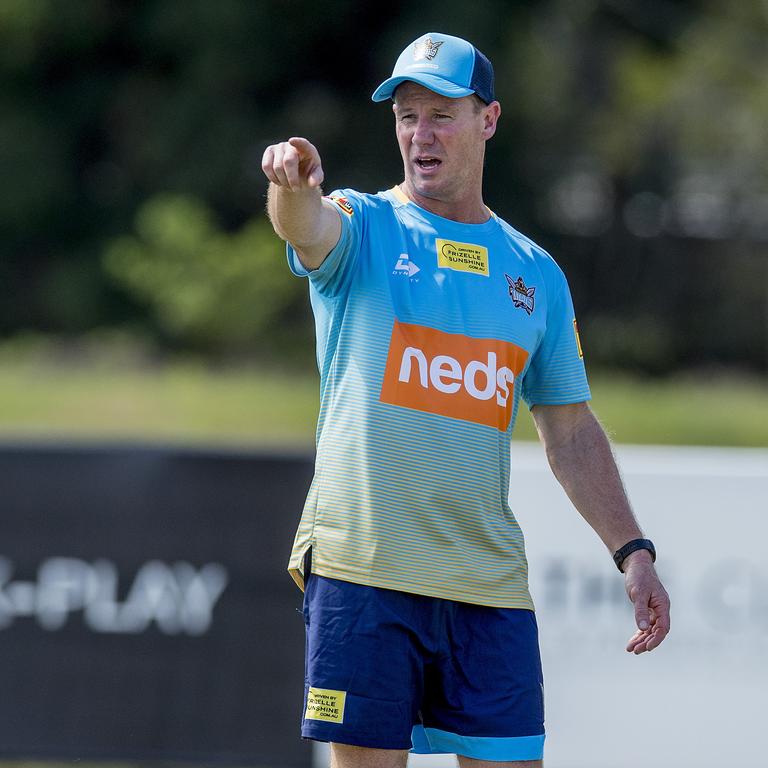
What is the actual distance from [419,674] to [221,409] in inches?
355

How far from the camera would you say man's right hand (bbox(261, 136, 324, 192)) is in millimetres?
2689

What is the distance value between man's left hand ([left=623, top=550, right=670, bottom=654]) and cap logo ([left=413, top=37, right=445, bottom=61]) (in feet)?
4.22

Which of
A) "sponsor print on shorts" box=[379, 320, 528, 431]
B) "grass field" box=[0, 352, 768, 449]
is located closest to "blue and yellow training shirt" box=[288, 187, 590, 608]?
"sponsor print on shorts" box=[379, 320, 528, 431]

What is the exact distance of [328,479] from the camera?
10.0ft

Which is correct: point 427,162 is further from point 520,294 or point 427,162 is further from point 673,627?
point 673,627

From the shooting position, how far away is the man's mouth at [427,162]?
3123mm

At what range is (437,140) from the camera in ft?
10.2

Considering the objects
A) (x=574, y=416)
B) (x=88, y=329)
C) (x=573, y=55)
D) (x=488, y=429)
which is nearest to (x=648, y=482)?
(x=574, y=416)

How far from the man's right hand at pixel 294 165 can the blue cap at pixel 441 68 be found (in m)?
0.45

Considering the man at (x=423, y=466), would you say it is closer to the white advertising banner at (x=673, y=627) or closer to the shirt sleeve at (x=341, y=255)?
the shirt sleeve at (x=341, y=255)

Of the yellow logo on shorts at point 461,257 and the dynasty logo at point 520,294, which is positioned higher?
the yellow logo on shorts at point 461,257

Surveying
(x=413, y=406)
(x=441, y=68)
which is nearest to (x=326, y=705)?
(x=413, y=406)

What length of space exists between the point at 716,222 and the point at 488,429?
20058mm

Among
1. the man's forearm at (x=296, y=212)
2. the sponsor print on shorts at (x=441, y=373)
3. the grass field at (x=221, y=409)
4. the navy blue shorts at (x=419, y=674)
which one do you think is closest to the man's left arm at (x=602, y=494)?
the navy blue shorts at (x=419, y=674)
